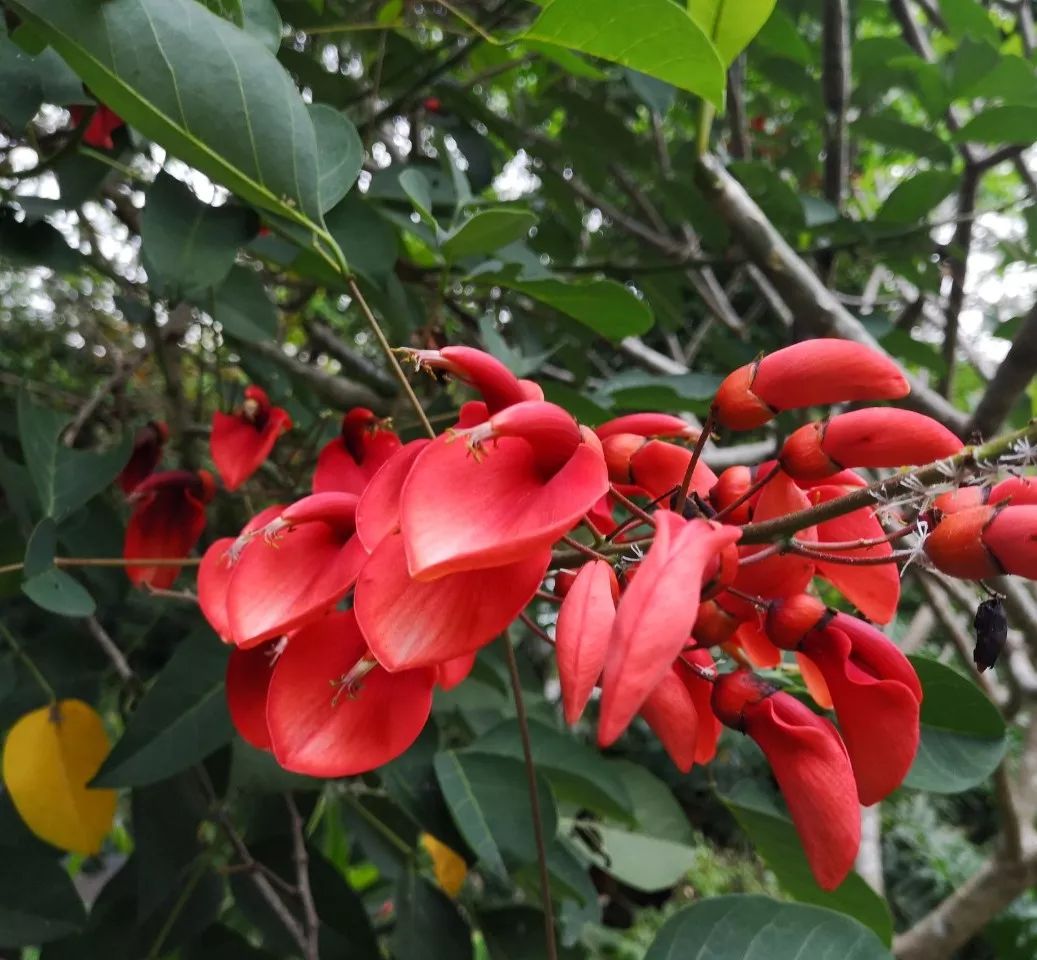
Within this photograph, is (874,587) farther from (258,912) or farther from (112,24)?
(258,912)

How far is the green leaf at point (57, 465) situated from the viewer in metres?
0.65

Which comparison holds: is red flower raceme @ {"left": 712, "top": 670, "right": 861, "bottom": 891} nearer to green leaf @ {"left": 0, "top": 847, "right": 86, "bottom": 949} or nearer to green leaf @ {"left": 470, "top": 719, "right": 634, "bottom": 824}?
green leaf @ {"left": 470, "top": 719, "right": 634, "bottom": 824}

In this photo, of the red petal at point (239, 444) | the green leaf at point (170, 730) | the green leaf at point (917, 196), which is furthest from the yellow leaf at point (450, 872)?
the green leaf at point (917, 196)

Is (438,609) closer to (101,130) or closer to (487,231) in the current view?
(487,231)

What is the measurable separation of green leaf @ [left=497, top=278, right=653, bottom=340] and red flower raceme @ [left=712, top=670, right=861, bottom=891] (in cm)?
37

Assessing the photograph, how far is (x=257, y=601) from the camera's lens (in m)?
0.41

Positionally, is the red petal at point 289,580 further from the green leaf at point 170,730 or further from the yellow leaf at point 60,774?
the yellow leaf at point 60,774

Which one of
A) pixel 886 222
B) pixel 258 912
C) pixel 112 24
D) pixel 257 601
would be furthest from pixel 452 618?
pixel 886 222

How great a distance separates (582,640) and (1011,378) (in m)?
0.65

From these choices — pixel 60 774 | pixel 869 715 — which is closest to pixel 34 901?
pixel 60 774

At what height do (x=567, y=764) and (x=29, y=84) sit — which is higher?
(x=29, y=84)

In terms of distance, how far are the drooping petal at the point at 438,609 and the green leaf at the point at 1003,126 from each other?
2.64 ft

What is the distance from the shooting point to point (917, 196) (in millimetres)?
1000

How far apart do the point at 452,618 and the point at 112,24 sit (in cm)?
33
